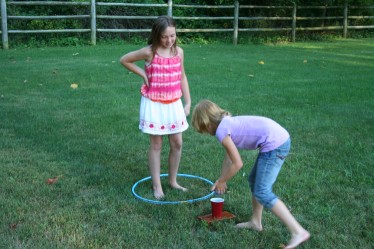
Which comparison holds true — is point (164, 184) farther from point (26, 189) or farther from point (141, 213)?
point (26, 189)

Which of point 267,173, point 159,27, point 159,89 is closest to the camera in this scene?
point 267,173

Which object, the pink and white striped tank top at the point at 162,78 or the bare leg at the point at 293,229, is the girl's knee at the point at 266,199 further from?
the pink and white striped tank top at the point at 162,78

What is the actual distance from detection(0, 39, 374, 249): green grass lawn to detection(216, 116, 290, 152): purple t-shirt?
0.62 metres

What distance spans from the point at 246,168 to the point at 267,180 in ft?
5.10

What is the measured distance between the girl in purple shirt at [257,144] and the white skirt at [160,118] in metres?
0.89

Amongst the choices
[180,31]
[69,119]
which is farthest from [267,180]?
[180,31]

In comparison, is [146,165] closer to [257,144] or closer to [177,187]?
[177,187]

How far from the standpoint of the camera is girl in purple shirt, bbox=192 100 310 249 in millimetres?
3168

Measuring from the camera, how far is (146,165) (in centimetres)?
493

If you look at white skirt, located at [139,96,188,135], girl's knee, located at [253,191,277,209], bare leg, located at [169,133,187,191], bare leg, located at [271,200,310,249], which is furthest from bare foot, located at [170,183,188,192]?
bare leg, located at [271,200,310,249]

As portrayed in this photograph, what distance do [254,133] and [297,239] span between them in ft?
2.36

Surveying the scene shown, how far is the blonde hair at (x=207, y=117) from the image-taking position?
3.22 meters

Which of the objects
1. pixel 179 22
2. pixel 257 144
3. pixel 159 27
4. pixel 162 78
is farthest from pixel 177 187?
pixel 179 22

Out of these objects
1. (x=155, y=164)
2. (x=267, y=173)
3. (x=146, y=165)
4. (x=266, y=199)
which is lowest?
(x=146, y=165)
